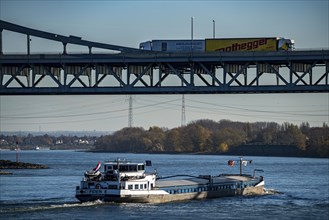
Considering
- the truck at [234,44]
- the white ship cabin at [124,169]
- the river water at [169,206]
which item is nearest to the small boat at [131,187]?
the white ship cabin at [124,169]

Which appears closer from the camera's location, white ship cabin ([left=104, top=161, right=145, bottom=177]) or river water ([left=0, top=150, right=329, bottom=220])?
river water ([left=0, top=150, right=329, bottom=220])

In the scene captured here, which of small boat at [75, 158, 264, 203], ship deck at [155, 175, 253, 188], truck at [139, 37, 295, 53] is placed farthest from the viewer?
ship deck at [155, 175, 253, 188]

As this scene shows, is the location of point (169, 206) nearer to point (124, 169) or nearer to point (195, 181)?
point (124, 169)

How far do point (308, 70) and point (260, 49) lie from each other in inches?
264

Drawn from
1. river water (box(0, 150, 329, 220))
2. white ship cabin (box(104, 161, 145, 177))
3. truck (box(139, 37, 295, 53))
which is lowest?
river water (box(0, 150, 329, 220))

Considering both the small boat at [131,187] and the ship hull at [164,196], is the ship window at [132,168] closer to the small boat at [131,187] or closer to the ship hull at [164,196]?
the small boat at [131,187]

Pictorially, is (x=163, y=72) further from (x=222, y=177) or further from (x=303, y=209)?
(x=222, y=177)

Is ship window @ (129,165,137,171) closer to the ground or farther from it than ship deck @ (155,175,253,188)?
farther from it

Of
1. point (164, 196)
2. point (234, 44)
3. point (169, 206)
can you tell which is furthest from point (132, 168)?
point (234, 44)

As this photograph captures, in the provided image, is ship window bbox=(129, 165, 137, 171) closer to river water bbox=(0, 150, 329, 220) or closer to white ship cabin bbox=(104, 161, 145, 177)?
white ship cabin bbox=(104, 161, 145, 177)

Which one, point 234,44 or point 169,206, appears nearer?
point 234,44

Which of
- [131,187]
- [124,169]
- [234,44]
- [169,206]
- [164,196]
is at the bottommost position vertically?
[169,206]

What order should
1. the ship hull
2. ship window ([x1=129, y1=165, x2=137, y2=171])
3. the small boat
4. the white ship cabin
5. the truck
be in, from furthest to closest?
1. ship window ([x1=129, y1=165, x2=137, y2=171])
2. the white ship cabin
3. the small boat
4. the ship hull
5. the truck

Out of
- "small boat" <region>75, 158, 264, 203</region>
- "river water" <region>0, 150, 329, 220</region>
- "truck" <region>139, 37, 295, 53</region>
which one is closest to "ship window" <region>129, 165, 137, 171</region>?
"small boat" <region>75, 158, 264, 203</region>
